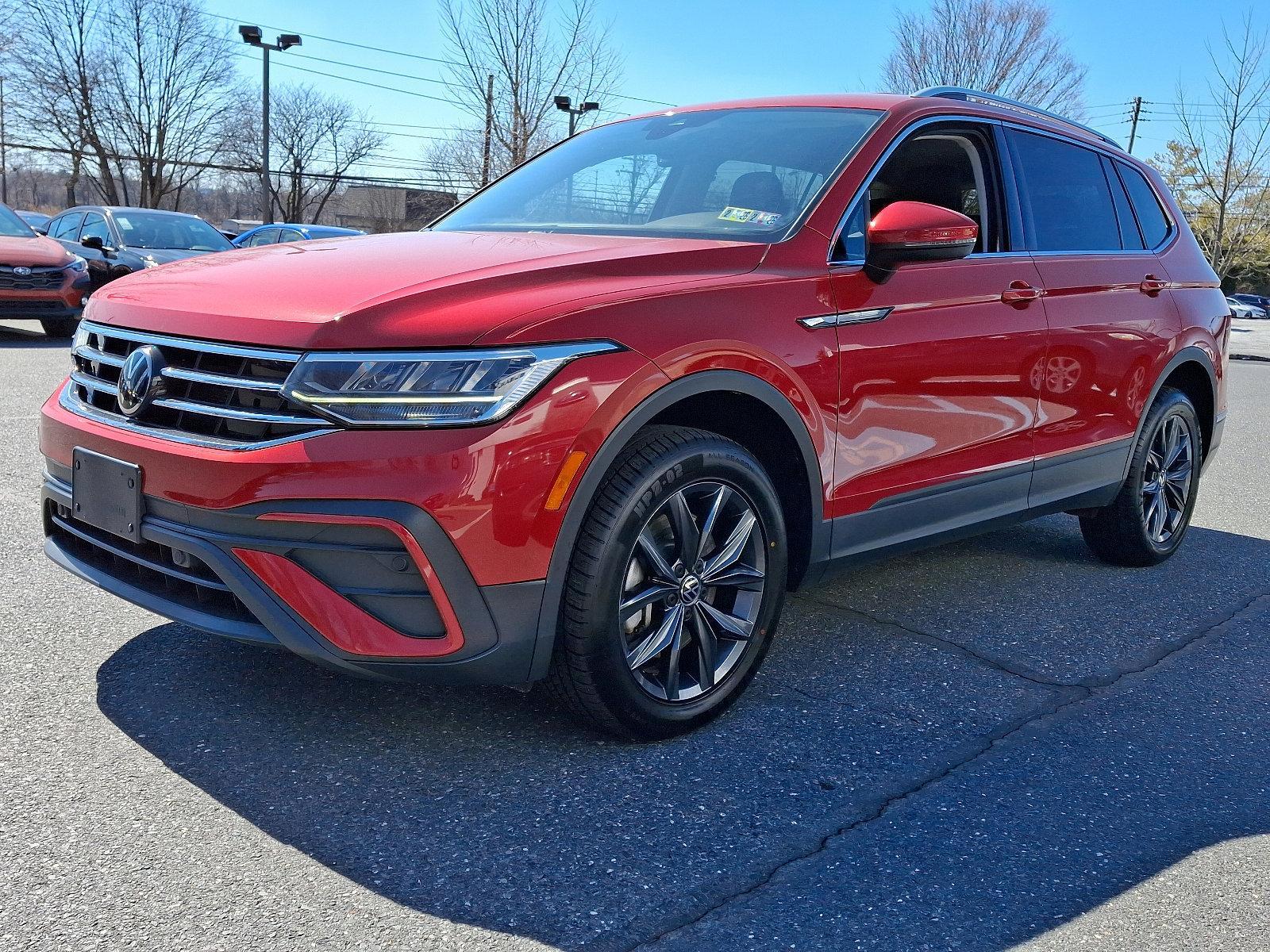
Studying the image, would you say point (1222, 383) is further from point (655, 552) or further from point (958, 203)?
point (655, 552)

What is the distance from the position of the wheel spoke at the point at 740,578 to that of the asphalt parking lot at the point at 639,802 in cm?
39

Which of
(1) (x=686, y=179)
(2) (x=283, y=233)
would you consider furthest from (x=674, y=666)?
(2) (x=283, y=233)

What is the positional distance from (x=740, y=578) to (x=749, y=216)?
1095 mm

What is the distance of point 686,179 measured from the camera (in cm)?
369

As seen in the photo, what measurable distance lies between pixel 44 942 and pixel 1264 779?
111 inches

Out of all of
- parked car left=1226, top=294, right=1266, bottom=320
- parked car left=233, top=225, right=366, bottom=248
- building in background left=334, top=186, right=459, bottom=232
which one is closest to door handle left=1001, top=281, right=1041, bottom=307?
parked car left=233, top=225, right=366, bottom=248

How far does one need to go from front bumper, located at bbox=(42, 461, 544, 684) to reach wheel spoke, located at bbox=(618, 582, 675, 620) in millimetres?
281

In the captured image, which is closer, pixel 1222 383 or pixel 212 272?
pixel 212 272

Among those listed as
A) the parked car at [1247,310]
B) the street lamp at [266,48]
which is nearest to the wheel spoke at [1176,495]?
the street lamp at [266,48]

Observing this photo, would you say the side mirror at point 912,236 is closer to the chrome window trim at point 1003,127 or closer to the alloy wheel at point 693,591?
the chrome window trim at point 1003,127

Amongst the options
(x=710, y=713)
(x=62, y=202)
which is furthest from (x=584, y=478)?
(x=62, y=202)

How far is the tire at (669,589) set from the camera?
2.65 metres

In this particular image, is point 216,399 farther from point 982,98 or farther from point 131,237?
point 131,237

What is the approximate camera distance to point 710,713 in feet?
9.86
